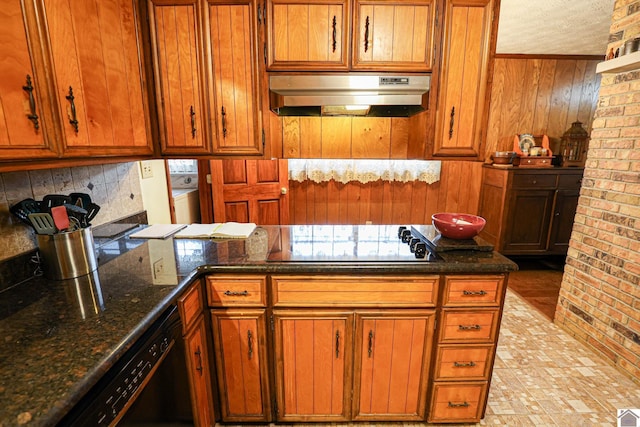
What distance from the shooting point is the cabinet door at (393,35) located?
1.54 meters

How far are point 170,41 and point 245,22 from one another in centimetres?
41

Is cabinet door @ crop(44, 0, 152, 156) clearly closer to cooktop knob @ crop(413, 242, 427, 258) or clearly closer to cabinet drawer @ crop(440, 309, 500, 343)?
cooktop knob @ crop(413, 242, 427, 258)

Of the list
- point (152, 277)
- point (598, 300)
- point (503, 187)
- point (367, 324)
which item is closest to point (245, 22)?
point (152, 277)

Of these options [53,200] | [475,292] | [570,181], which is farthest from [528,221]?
[53,200]

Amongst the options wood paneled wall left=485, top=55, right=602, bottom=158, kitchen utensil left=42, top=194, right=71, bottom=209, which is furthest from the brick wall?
kitchen utensil left=42, top=194, right=71, bottom=209

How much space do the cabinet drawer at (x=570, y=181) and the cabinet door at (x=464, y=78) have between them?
2.43 meters

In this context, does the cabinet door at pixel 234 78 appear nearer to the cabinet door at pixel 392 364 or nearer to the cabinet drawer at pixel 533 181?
the cabinet door at pixel 392 364

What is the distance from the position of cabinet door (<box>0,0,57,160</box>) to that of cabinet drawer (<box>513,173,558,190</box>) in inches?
152

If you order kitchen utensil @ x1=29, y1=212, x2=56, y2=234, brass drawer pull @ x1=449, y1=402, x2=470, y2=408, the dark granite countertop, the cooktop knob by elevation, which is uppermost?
kitchen utensil @ x1=29, y1=212, x2=56, y2=234

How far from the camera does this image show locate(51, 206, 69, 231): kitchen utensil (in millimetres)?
1196

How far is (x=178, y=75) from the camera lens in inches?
63.8

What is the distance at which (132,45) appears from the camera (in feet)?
4.95

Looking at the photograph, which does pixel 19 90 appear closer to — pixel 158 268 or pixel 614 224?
pixel 158 268

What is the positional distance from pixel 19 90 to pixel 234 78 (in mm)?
897
